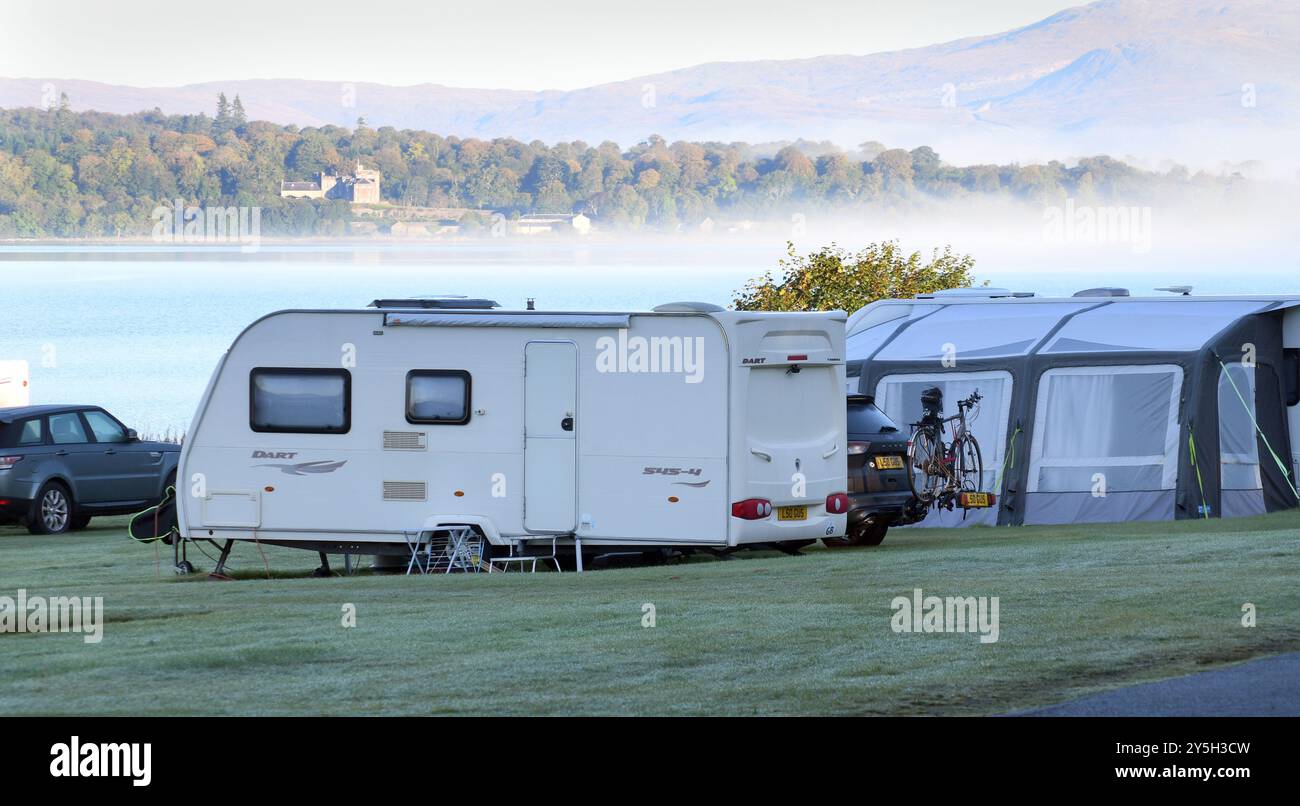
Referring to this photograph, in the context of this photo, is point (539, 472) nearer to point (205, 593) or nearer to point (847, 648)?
point (205, 593)

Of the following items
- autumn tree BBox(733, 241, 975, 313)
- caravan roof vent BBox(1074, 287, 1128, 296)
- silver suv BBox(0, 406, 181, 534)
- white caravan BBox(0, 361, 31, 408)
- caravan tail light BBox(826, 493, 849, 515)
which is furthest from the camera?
autumn tree BBox(733, 241, 975, 313)

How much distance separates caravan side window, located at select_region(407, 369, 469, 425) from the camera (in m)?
13.9

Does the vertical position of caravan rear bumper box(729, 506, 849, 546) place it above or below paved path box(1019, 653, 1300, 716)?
below

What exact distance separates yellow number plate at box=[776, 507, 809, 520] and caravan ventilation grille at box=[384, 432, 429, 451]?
301 centimetres

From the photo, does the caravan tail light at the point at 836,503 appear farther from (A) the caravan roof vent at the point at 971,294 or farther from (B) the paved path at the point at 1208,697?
(A) the caravan roof vent at the point at 971,294

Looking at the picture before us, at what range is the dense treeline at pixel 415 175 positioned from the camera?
126 m

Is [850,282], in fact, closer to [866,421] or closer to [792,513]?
[866,421]

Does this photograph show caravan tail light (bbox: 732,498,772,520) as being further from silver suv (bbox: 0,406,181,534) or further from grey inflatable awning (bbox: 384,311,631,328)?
silver suv (bbox: 0,406,181,534)

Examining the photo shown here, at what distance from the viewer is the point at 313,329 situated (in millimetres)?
14109

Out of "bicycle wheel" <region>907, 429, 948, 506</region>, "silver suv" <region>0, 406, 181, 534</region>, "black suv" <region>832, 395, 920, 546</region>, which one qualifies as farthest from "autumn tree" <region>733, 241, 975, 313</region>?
"black suv" <region>832, 395, 920, 546</region>

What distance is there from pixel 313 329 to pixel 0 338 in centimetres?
9041

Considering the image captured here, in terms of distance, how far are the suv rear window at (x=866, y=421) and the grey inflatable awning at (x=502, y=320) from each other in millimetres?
2923

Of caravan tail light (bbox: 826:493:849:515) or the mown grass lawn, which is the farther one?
caravan tail light (bbox: 826:493:849:515)
